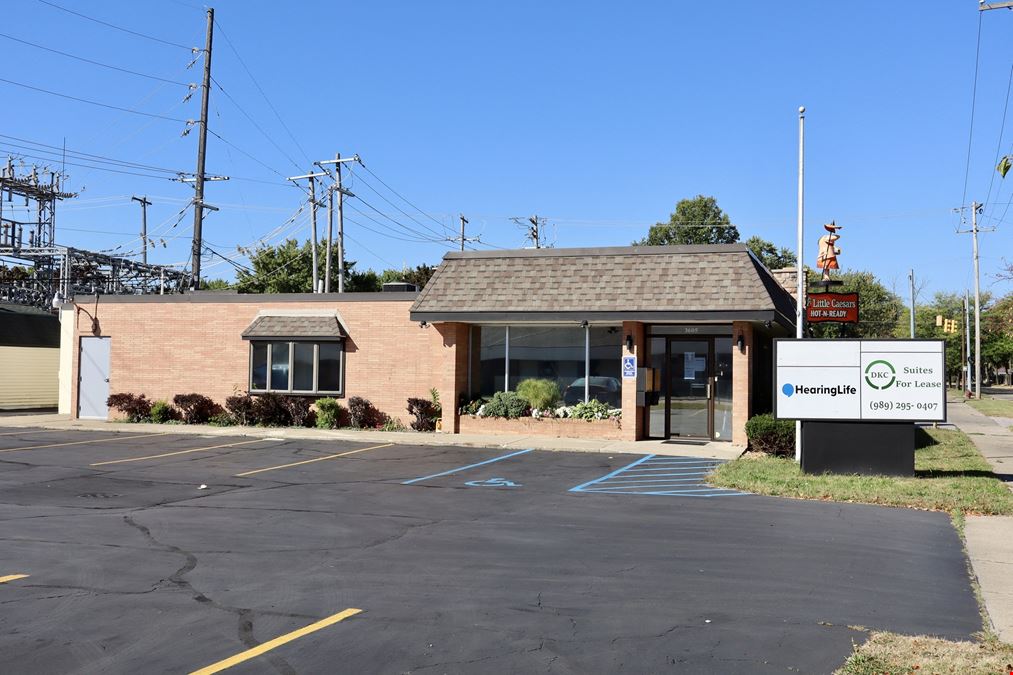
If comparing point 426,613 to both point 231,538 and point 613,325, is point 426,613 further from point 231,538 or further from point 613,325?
point 613,325

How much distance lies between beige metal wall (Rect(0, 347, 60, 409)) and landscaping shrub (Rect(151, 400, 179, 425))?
10.5 metres

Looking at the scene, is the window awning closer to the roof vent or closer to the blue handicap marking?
the roof vent

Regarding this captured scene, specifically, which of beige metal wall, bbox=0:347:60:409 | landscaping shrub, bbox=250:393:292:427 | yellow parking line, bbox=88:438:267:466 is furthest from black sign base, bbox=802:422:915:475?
beige metal wall, bbox=0:347:60:409

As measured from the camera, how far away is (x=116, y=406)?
2633cm

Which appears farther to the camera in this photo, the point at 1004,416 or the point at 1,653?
the point at 1004,416

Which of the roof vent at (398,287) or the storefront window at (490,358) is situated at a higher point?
the roof vent at (398,287)

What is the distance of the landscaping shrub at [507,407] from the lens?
22438 millimetres

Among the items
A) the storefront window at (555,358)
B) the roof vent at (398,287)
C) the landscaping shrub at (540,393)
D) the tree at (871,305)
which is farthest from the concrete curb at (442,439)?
the tree at (871,305)

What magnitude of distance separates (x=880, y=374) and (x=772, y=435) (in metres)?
3.61

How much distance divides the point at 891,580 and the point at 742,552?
60.3 inches

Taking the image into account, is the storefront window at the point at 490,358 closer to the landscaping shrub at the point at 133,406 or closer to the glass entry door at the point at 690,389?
the glass entry door at the point at 690,389

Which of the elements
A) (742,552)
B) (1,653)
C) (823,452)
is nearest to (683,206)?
(823,452)

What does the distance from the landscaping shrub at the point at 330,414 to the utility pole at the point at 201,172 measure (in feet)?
35.2

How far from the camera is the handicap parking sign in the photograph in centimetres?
2122
